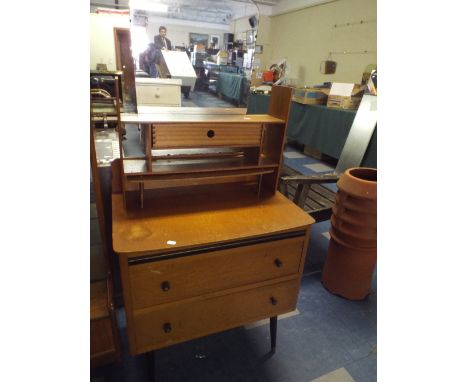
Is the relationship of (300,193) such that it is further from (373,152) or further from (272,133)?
(373,152)

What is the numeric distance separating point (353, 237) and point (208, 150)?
96 centimetres

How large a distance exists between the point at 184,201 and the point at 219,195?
0.16 m

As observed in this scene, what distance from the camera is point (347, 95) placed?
144 inches

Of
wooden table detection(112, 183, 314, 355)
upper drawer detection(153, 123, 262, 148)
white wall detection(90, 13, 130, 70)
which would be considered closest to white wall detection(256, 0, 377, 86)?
white wall detection(90, 13, 130, 70)

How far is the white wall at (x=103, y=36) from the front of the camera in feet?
13.1

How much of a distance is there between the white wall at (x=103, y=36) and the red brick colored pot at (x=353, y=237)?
3741 mm

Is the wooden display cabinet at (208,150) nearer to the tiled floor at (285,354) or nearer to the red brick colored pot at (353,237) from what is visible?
the red brick colored pot at (353,237)

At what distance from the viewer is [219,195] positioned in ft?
4.09

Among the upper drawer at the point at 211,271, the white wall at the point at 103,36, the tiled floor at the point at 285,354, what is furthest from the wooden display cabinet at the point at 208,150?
the white wall at the point at 103,36

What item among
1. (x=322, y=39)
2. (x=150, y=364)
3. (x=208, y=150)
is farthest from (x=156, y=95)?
(x=322, y=39)

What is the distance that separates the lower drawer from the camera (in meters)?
1.00

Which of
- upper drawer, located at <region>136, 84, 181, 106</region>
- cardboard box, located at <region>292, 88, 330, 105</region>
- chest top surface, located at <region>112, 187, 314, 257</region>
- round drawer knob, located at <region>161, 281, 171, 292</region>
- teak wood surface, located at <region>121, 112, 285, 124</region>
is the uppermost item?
cardboard box, located at <region>292, 88, 330, 105</region>

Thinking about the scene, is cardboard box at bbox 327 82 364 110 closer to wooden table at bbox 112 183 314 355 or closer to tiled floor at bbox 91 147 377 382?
tiled floor at bbox 91 147 377 382

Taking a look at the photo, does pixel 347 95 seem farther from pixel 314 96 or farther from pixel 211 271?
pixel 211 271
